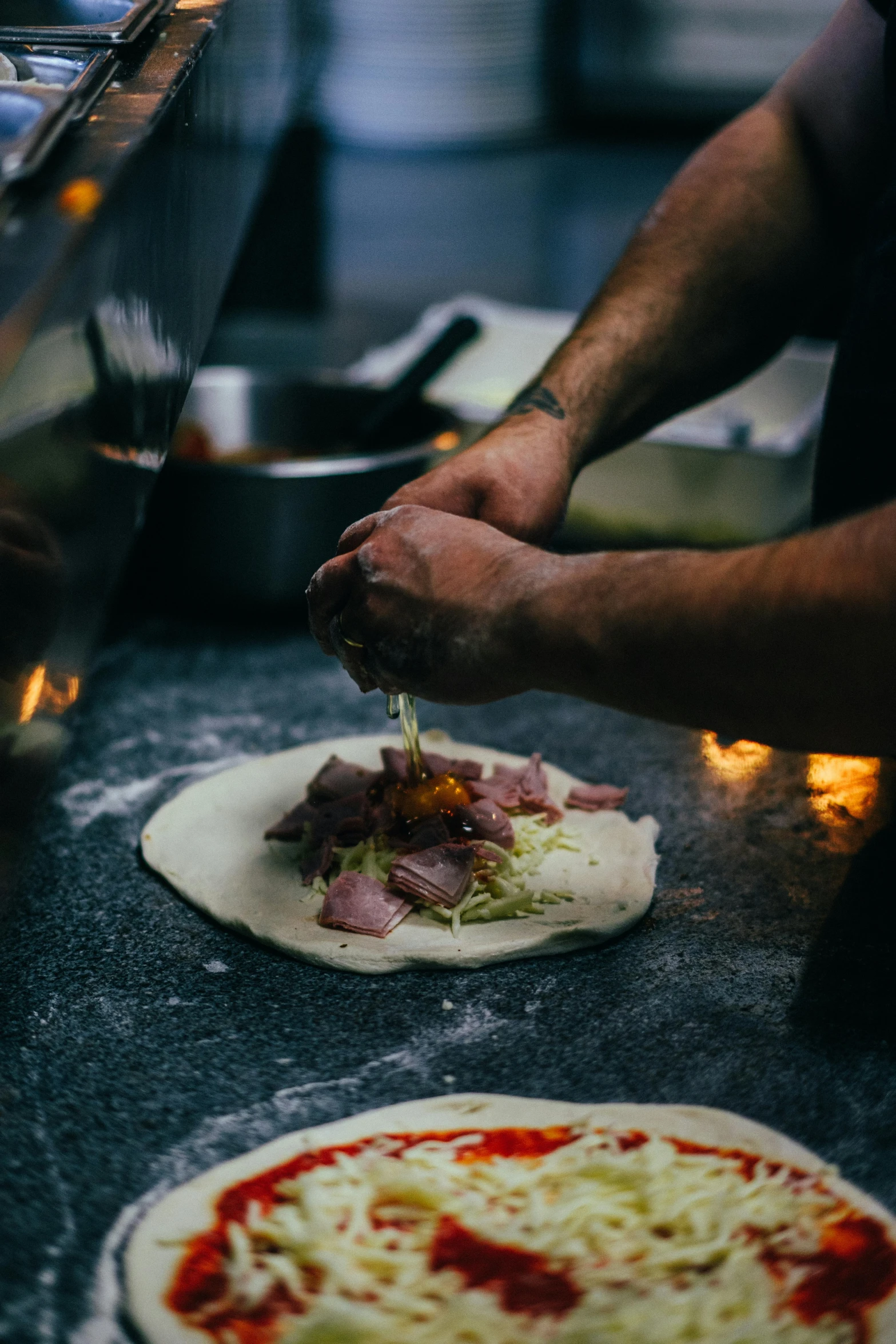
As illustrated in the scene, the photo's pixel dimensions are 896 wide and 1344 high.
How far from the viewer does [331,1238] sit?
1.01 metres

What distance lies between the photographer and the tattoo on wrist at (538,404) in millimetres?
Answer: 1588

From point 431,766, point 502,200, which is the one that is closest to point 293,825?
point 431,766

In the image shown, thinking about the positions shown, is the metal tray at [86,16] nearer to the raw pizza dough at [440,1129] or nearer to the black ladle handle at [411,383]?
the black ladle handle at [411,383]

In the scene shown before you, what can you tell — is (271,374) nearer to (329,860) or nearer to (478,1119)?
(329,860)

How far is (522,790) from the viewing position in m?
1.54

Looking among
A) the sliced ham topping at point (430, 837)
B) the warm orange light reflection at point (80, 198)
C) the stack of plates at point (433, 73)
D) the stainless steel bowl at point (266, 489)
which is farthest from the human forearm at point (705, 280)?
the stack of plates at point (433, 73)

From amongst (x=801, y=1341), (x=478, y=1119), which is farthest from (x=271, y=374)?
(x=801, y=1341)

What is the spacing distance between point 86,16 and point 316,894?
1.09m

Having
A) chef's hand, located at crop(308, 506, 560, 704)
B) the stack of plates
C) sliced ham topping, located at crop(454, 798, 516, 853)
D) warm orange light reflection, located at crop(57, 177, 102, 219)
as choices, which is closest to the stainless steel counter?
warm orange light reflection, located at crop(57, 177, 102, 219)

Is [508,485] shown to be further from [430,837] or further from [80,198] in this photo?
[80,198]

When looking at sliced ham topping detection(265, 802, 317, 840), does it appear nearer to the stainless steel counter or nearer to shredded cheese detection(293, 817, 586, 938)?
shredded cheese detection(293, 817, 586, 938)

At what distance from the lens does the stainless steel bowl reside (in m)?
1.83

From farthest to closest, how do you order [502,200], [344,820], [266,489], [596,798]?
[502,200] → [266,489] → [596,798] → [344,820]

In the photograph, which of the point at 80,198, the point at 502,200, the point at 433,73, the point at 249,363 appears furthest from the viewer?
the point at 433,73
